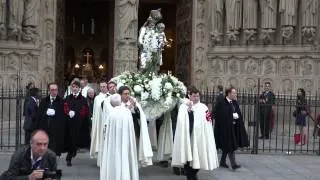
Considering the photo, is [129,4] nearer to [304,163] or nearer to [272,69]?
[272,69]

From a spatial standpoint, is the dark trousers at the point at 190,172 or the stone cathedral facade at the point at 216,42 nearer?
the dark trousers at the point at 190,172

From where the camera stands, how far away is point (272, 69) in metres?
21.2

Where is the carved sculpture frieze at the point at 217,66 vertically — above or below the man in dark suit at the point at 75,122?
above

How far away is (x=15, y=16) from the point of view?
65.9 ft

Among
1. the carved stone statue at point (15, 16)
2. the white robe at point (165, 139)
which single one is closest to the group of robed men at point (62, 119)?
the white robe at point (165, 139)

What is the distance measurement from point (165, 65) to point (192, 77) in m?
9.90

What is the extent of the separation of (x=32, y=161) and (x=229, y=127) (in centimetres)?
745

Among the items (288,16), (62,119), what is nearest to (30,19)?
(288,16)

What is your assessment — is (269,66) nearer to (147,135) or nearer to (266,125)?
(266,125)

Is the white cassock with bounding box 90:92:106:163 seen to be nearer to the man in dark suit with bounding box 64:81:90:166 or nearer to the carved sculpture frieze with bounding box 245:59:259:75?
the man in dark suit with bounding box 64:81:90:166

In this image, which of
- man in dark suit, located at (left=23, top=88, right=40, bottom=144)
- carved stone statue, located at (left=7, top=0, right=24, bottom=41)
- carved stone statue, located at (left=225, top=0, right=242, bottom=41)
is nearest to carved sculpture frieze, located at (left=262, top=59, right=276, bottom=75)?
carved stone statue, located at (left=225, top=0, right=242, bottom=41)

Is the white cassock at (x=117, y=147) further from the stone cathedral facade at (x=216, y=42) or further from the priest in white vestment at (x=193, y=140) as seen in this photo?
the stone cathedral facade at (x=216, y=42)

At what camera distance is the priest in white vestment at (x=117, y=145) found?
30.8 ft

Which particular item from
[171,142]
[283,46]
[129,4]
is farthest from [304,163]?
[129,4]
